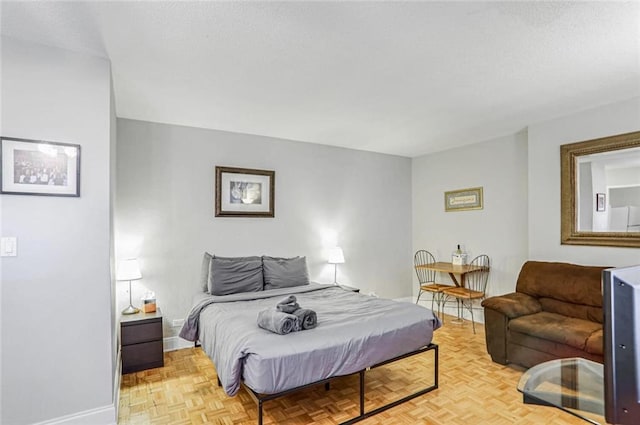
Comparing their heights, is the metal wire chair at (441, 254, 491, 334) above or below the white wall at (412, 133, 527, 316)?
below

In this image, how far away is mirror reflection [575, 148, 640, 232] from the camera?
123 inches

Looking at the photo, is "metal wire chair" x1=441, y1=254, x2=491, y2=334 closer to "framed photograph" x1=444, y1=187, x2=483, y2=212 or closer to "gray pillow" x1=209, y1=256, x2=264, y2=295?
"framed photograph" x1=444, y1=187, x2=483, y2=212

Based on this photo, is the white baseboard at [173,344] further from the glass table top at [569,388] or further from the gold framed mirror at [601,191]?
the gold framed mirror at [601,191]

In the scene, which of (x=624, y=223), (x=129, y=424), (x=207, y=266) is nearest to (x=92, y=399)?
(x=129, y=424)

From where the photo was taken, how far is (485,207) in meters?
4.65

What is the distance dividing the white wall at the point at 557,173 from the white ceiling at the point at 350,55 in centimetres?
16

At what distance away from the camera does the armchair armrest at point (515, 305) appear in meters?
3.23

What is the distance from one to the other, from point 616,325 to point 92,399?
111 inches

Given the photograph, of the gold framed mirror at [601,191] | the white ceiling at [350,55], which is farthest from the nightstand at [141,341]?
the gold framed mirror at [601,191]

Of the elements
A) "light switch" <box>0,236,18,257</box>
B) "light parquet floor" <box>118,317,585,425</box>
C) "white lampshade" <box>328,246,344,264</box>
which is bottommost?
"light parquet floor" <box>118,317,585,425</box>

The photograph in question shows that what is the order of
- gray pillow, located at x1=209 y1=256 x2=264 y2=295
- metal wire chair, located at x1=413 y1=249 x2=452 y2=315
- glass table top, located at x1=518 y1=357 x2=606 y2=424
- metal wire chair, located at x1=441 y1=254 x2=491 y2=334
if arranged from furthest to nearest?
1. metal wire chair, located at x1=413 y1=249 x2=452 y2=315
2. metal wire chair, located at x1=441 y1=254 x2=491 y2=334
3. gray pillow, located at x1=209 y1=256 x2=264 y2=295
4. glass table top, located at x1=518 y1=357 x2=606 y2=424

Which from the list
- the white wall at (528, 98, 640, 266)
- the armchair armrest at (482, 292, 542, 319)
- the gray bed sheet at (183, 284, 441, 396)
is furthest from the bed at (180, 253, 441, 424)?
the white wall at (528, 98, 640, 266)

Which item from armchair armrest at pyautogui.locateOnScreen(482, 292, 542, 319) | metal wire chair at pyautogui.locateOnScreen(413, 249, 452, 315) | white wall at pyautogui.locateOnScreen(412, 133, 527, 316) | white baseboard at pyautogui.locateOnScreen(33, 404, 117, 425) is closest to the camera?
white baseboard at pyautogui.locateOnScreen(33, 404, 117, 425)

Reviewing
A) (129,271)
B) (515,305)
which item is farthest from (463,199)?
(129,271)
